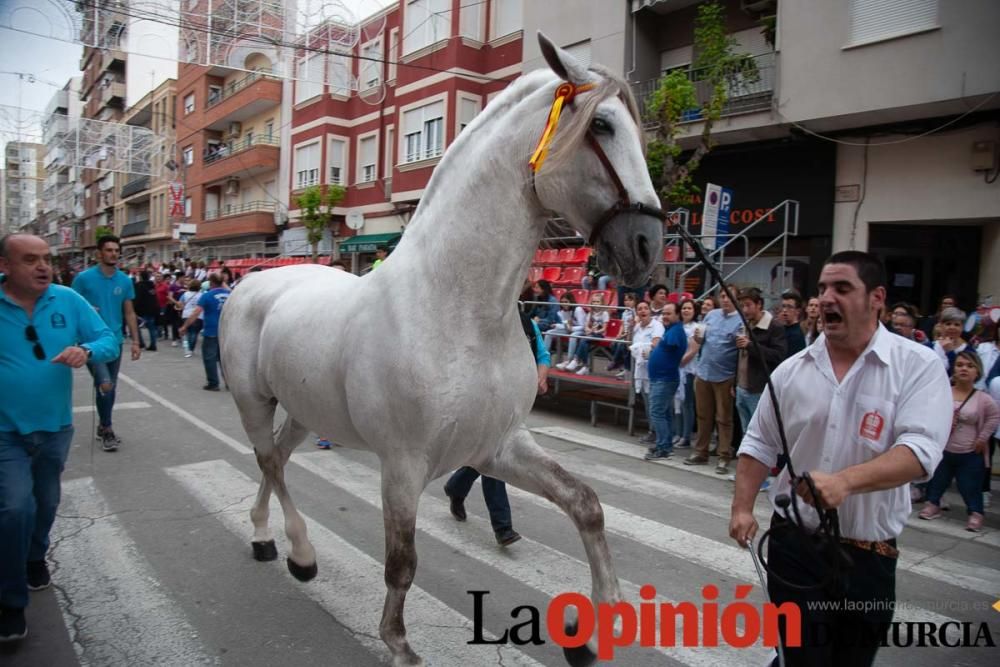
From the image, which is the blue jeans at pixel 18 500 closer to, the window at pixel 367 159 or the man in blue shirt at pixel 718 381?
the man in blue shirt at pixel 718 381

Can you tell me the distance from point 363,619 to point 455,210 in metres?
2.16

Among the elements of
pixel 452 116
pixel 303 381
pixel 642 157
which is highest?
pixel 452 116

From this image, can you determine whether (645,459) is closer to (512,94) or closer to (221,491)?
(221,491)

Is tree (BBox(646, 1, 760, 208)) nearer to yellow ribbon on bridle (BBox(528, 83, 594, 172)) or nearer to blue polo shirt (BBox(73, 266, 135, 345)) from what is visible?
blue polo shirt (BBox(73, 266, 135, 345))

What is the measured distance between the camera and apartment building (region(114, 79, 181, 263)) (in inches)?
1531

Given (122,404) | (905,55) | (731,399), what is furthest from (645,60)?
(122,404)

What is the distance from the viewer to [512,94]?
8.32 ft

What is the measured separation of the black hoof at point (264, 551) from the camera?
4004 mm

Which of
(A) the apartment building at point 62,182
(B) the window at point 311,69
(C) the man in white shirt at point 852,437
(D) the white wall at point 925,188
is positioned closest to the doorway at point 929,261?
(D) the white wall at point 925,188

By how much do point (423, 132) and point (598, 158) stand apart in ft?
64.4

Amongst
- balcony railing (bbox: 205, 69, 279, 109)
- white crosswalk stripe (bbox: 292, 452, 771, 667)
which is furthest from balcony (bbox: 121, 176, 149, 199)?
white crosswalk stripe (bbox: 292, 452, 771, 667)

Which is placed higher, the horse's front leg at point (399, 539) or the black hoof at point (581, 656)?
the horse's front leg at point (399, 539)

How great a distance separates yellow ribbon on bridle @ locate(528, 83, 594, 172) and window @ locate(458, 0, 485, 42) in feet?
62.5

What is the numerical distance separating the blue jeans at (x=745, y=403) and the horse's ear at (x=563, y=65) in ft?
17.0
